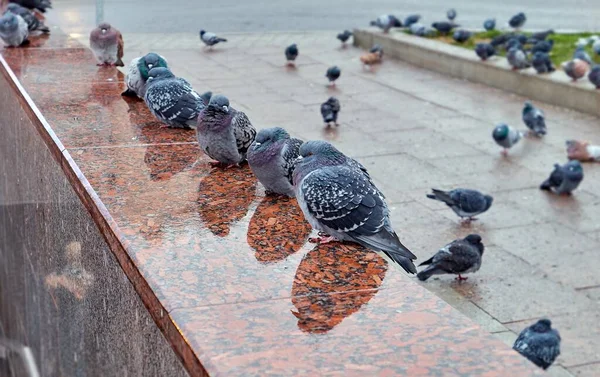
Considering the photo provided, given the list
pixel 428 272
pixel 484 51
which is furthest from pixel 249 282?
pixel 484 51

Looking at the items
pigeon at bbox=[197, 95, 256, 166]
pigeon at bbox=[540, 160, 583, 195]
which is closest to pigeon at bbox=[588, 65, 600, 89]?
pigeon at bbox=[540, 160, 583, 195]

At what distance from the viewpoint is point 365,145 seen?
10.0 metres

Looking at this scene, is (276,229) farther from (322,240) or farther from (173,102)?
(173,102)

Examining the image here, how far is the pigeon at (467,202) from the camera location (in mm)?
7590

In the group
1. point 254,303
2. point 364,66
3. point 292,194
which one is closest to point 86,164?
point 292,194

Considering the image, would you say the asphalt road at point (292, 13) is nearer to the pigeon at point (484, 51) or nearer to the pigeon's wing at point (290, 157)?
the pigeon at point (484, 51)

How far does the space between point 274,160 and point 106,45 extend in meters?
3.42

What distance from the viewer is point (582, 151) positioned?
9.48 meters

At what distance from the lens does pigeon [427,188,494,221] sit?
299 inches

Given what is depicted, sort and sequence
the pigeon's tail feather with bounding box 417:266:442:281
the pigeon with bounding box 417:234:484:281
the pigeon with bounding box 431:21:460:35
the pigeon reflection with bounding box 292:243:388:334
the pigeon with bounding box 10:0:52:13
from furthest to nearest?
1. the pigeon with bounding box 431:21:460:35
2. the pigeon with bounding box 10:0:52:13
3. the pigeon's tail feather with bounding box 417:266:442:281
4. the pigeon with bounding box 417:234:484:281
5. the pigeon reflection with bounding box 292:243:388:334

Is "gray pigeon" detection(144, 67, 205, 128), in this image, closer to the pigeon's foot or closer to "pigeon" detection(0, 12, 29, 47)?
the pigeon's foot

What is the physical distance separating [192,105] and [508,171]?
500cm

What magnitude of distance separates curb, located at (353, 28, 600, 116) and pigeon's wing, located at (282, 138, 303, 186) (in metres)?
8.23

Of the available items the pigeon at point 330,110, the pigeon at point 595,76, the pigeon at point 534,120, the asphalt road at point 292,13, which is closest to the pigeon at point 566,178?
the pigeon at point 534,120
